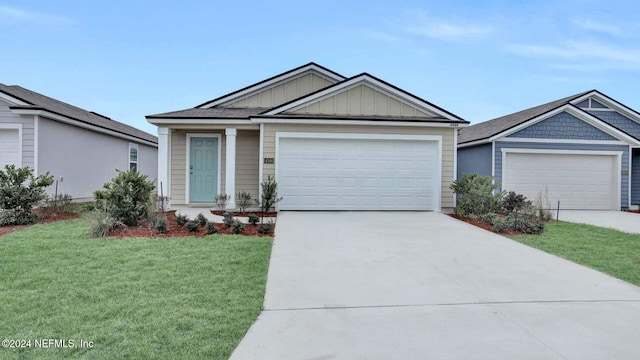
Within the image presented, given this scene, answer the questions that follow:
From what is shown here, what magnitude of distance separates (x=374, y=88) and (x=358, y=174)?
2.83 m

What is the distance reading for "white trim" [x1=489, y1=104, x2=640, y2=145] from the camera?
12719 millimetres

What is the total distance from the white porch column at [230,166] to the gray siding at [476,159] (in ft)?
29.8

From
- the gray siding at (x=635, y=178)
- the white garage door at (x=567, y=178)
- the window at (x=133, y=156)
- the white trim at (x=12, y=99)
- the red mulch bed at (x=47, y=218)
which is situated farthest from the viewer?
the window at (x=133, y=156)

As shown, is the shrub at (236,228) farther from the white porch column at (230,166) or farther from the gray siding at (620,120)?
the gray siding at (620,120)

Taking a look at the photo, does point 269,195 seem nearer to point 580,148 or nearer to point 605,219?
point 605,219

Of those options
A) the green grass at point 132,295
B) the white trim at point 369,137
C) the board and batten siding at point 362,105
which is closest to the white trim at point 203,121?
the white trim at point 369,137

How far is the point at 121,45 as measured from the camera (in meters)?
14.9

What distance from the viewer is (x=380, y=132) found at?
421 inches

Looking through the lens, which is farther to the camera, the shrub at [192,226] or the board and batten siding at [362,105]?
the board and batten siding at [362,105]

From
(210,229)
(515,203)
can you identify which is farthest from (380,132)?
(210,229)

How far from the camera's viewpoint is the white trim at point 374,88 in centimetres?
1066

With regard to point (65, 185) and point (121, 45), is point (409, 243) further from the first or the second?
point (121, 45)

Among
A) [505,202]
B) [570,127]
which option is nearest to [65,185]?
[505,202]

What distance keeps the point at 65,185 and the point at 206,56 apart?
26.7ft
